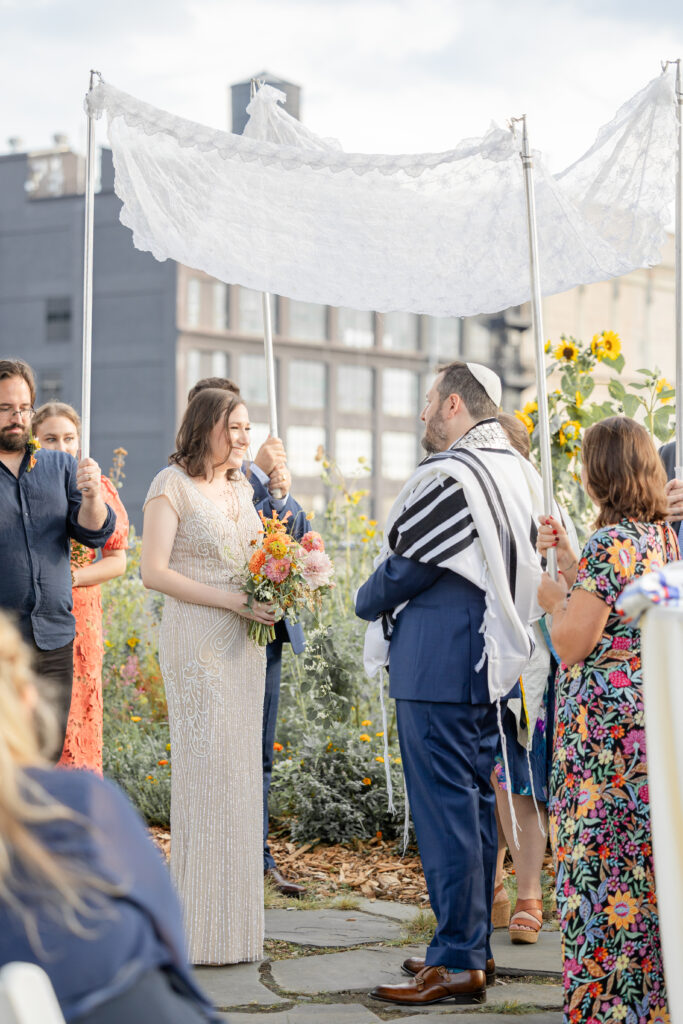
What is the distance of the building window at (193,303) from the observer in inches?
2143

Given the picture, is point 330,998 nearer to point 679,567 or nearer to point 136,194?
point 679,567

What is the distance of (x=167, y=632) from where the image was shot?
A: 439cm

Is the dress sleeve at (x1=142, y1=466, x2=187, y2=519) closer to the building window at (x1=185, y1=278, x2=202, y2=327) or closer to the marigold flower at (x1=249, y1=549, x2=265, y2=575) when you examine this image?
the marigold flower at (x1=249, y1=549, x2=265, y2=575)

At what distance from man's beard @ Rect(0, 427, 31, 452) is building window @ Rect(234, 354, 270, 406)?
5197 cm

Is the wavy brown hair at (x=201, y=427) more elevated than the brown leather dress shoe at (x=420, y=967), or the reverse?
the wavy brown hair at (x=201, y=427)

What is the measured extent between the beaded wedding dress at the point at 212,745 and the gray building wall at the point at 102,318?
4813 cm

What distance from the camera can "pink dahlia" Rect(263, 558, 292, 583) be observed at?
430 centimetres

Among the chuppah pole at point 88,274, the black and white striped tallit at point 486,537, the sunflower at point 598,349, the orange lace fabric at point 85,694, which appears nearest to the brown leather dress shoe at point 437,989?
the black and white striped tallit at point 486,537

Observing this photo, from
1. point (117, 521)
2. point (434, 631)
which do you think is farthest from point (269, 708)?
point (434, 631)

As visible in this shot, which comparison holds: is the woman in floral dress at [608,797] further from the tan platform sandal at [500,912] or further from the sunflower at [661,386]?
the sunflower at [661,386]

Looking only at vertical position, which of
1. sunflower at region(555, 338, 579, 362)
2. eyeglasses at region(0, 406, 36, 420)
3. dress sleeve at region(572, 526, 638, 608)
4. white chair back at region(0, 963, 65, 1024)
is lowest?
white chair back at region(0, 963, 65, 1024)

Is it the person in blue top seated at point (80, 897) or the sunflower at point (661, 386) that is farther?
the sunflower at point (661, 386)

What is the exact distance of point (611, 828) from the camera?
3.26 metres

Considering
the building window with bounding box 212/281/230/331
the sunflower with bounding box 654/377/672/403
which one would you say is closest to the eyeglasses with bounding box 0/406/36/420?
the sunflower with bounding box 654/377/672/403
